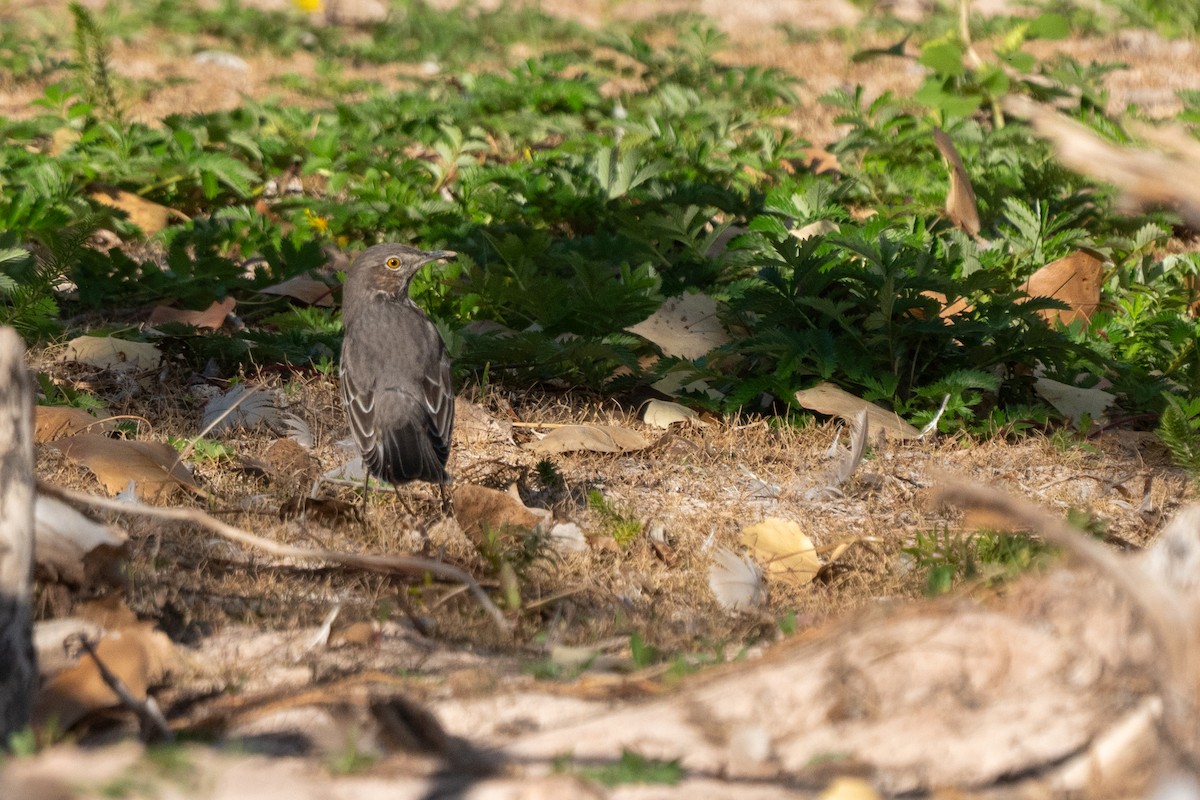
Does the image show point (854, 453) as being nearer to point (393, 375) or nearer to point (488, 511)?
point (488, 511)

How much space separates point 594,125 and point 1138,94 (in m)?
5.16

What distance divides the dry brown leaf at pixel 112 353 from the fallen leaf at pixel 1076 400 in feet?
13.6

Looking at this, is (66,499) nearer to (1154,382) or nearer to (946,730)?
(946,730)

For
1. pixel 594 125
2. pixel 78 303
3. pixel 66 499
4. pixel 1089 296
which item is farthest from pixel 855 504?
pixel 594 125

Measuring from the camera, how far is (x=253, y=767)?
2.52 m

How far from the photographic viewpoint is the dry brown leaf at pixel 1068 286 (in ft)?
22.7

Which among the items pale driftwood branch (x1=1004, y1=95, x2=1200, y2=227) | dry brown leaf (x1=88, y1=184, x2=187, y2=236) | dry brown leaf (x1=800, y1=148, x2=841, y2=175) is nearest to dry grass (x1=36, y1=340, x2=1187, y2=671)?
pale driftwood branch (x1=1004, y1=95, x2=1200, y2=227)

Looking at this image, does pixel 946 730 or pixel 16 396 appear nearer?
pixel 946 730

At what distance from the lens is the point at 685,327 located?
255 inches

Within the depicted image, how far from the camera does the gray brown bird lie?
5.02 metres

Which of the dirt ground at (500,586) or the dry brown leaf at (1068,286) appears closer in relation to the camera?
the dirt ground at (500,586)

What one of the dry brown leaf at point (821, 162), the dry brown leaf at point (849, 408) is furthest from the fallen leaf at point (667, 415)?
the dry brown leaf at point (821, 162)

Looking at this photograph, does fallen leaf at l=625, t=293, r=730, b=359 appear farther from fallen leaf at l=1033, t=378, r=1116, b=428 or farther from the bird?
fallen leaf at l=1033, t=378, r=1116, b=428

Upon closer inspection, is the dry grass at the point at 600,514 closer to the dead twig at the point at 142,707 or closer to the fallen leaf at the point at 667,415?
the fallen leaf at the point at 667,415
